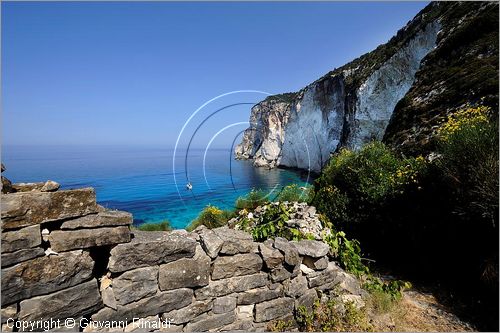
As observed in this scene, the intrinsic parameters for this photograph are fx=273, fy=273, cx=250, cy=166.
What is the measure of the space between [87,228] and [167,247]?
3.15ft

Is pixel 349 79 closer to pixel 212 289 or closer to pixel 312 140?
pixel 312 140

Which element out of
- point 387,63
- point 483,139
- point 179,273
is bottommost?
point 179,273

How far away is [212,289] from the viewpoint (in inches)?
151

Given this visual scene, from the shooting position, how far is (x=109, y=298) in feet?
10.8

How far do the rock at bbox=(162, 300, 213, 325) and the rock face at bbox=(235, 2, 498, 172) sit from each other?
947 cm

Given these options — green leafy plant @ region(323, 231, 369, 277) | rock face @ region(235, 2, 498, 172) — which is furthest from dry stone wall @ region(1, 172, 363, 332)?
rock face @ region(235, 2, 498, 172)

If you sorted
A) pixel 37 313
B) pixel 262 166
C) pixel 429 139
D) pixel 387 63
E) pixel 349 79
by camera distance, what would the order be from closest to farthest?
pixel 37 313
pixel 429 139
pixel 387 63
pixel 349 79
pixel 262 166

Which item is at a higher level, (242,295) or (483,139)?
(483,139)

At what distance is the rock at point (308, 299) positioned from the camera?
439 centimetres

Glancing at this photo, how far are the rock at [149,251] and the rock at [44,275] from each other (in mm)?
296

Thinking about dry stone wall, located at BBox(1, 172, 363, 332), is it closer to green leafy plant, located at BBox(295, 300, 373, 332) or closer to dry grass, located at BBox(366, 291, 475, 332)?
green leafy plant, located at BBox(295, 300, 373, 332)

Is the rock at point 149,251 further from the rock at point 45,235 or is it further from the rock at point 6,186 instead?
the rock at point 6,186

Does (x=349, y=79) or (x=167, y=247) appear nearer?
(x=167, y=247)

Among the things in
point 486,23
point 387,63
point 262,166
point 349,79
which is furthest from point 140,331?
point 262,166
